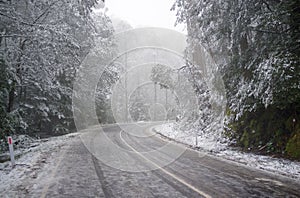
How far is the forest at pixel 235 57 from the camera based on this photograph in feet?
32.1

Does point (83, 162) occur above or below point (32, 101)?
below

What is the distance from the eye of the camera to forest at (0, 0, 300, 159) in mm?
9781

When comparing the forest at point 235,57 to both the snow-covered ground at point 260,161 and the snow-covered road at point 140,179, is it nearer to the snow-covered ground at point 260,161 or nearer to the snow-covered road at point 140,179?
the snow-covered ground at point 260,161

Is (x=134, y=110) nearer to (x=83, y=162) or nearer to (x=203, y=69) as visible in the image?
(x=203, y=69)

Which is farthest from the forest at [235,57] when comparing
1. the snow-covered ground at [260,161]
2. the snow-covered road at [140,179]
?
the snow-covered road at [140,179]

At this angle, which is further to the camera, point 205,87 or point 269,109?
point 205,87

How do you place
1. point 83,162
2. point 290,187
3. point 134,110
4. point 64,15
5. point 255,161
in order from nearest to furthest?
point 290,187 → point 255,161 → point 83,162 → point 64,15 → point 134,110

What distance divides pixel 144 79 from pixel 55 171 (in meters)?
77.3

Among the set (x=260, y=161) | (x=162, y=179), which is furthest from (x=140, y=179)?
(x=260, y=161)

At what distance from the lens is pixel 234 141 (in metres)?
13.7

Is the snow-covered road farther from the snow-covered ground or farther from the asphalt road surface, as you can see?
the snow-covered ground

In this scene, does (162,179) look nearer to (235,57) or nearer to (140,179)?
(140,179)

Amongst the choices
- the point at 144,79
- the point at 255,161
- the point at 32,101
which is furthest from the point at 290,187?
the point at 144,79

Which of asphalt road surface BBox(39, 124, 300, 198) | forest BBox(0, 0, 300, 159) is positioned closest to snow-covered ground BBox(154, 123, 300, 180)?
asphalt road surface BBox(39, 124, 300, 198)
